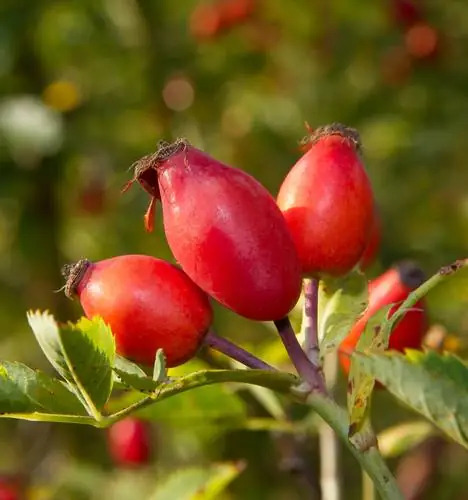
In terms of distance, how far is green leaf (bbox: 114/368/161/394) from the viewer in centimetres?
97

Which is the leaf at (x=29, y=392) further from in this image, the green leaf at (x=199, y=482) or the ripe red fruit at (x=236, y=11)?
the ripe red fruit at (x=236, y=11)

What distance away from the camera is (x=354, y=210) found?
1203 mm

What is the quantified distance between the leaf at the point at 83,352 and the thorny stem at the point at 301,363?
22 cm

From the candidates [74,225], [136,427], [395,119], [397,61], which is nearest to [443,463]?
[136,427]

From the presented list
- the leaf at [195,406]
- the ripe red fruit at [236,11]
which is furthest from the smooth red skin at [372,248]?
the ripe red fruit at [236,11]

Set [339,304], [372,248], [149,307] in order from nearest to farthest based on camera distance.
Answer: [149,307]
[339,304]
[372,248]

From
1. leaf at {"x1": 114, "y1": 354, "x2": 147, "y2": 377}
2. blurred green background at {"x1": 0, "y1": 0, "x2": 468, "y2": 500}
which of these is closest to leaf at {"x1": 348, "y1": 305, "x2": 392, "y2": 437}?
leaf at {"x1": 114, "y1": 354, "x2": 147, "y2": 377}

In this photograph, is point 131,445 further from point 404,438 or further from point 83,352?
point 83,352

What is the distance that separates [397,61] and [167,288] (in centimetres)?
251

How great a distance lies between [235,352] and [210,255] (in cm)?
13

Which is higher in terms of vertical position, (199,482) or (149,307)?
(149,307)

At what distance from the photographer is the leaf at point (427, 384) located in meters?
0.87

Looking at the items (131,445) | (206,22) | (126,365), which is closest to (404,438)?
(126,365)

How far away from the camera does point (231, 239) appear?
3.54 feet
